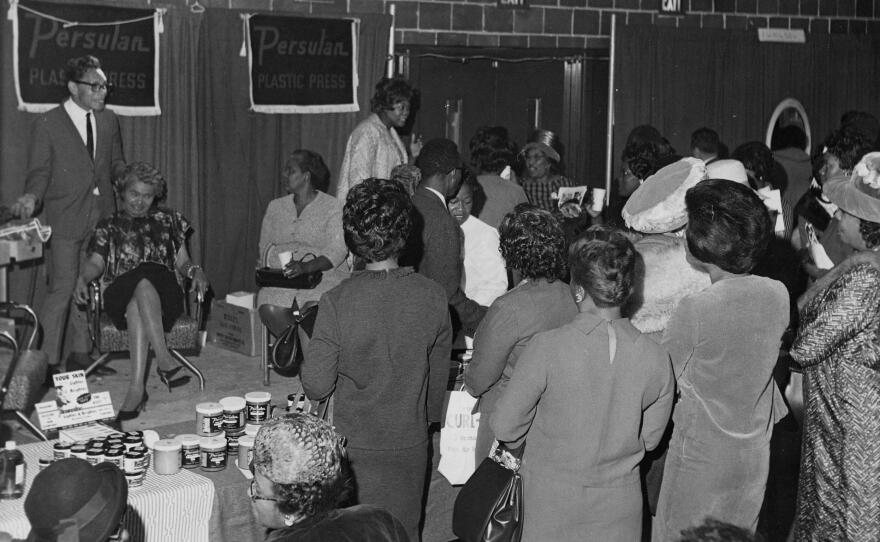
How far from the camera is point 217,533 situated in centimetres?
340

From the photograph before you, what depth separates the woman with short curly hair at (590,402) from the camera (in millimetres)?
2865

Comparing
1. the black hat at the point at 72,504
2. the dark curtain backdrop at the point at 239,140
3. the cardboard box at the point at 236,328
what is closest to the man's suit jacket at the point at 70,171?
the dark curtain backdrop at the point at 239,140

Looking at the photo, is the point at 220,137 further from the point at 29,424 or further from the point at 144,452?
the point at 144,452

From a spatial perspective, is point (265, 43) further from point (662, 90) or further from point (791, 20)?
point (791, 20)

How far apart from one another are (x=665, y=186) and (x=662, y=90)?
5.28 meters

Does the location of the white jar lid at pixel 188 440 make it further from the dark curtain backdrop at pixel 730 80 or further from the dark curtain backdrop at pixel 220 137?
the dark curtain backdrop at pixel 730 80

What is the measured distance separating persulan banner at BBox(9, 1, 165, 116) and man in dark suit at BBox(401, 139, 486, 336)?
9.62 feet

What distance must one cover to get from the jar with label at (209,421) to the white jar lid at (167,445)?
0.60 ft

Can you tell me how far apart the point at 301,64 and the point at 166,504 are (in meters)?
4.58

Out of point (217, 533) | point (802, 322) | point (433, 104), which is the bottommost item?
point (217, 533)

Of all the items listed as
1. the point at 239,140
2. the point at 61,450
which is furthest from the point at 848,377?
the point at 239,140

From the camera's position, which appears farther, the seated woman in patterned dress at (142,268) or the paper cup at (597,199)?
the paper cup at (597,199)

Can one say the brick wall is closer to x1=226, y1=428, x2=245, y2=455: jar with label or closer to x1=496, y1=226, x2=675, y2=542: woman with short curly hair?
x1=226, y1=428, x2=245, y2=455: jar with label

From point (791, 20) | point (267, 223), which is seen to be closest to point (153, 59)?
point (267, 223)
